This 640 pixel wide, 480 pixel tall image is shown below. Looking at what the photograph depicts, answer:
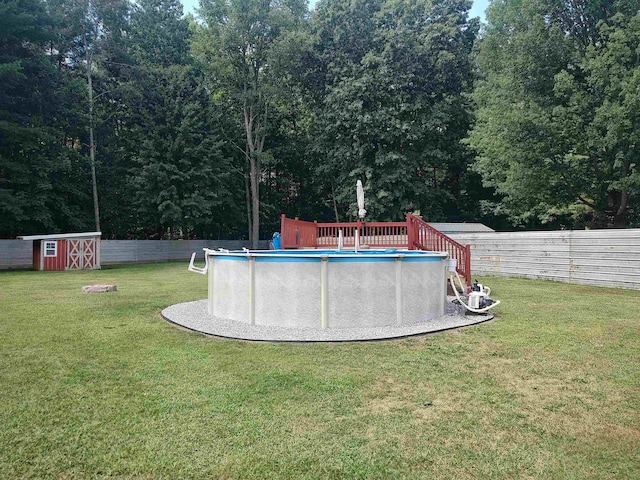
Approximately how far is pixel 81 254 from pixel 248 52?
56.2ft

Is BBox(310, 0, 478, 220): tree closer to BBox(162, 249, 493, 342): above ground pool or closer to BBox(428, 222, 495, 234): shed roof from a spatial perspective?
BBox(428, 222, 495, 234): shed roof

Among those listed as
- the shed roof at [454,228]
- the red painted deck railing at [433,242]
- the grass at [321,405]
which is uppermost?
the shed roof at [454,228]

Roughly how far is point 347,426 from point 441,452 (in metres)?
0.67

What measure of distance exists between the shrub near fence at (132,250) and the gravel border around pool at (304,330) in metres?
18.3

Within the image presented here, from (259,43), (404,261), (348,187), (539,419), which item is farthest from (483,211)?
(539,419)

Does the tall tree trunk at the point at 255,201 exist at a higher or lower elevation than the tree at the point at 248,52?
lower

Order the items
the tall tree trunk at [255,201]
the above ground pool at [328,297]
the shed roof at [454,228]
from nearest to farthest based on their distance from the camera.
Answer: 1. the above ground pool at [328,297]
2. the shed roof at [454,228]
3. the tall tree trunk at [255,201]

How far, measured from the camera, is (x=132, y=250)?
84.2ft

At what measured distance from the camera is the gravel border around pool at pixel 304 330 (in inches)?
218

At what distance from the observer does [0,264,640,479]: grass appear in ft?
8.52

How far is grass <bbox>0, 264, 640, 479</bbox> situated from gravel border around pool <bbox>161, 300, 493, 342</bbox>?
0.26 metres

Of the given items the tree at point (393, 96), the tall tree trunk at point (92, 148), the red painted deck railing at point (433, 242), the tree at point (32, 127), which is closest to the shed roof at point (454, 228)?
the tree at point (393, 96)

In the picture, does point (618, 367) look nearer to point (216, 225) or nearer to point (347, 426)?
point (347, 426)

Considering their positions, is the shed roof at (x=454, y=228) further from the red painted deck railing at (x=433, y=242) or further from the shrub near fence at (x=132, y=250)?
the shrub near fence at (x=132, y=250)
